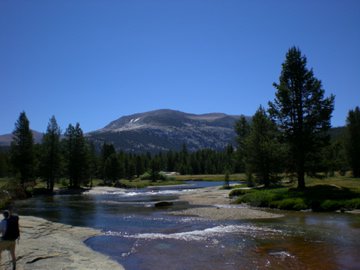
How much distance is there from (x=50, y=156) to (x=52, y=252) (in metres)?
73.8

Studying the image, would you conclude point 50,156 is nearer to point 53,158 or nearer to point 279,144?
point 53,158

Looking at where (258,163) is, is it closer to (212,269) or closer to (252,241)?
(252,241)

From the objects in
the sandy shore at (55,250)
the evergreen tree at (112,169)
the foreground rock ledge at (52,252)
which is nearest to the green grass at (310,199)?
the sandy shore at (55,250)

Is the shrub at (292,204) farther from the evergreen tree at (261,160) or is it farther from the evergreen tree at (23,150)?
the evergreen tree at (23,150)

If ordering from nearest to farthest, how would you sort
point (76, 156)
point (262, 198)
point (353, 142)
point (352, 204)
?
point (352, 204)
point (262, 198)
point (353, 142)
point (76, 156)

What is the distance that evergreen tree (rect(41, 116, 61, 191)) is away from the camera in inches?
3415

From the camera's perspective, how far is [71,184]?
95000mm

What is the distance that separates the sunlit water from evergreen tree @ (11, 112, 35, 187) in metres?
53.3

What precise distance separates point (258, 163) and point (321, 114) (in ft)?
52.7

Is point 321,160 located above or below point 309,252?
above

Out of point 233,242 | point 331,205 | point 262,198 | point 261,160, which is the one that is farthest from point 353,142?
point 233,242

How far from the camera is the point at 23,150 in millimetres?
82688

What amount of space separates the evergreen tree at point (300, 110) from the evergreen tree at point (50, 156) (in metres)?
55.6

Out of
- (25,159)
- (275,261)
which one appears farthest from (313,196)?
(25,159)
